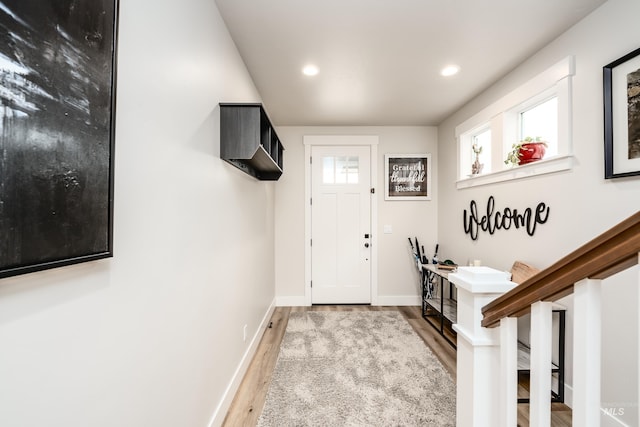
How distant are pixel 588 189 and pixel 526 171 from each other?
524mm

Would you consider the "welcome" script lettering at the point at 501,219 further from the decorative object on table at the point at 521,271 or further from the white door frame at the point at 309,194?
the white door frame at the point at 309,194

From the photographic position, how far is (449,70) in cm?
246

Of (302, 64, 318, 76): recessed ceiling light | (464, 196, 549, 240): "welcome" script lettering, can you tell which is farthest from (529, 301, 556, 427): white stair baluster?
(302, 64, 318, 76): recessed ceiling light

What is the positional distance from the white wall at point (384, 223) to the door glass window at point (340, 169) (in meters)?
0.32

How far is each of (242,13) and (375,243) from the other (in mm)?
3095

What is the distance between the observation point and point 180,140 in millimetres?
1254

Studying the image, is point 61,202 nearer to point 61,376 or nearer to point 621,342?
point 61,376

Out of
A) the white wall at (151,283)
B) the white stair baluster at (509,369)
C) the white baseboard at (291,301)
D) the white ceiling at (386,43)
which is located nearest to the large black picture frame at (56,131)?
the white wall at (151,283)

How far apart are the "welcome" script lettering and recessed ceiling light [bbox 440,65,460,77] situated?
4.02 feet

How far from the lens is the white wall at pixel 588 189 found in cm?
153

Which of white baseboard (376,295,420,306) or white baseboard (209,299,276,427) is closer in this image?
white baseboard (209,299,276,427)

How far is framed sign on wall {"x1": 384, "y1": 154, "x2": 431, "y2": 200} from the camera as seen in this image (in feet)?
13.2

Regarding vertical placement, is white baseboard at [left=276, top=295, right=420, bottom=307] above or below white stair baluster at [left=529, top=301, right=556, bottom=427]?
below

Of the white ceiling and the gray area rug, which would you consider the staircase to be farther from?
the white ceiling
